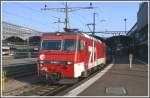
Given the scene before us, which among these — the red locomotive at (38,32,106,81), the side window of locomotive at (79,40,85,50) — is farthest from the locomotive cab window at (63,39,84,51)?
the side window of locomotive at (79,40,85,50)

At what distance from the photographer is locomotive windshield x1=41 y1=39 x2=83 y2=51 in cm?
1992

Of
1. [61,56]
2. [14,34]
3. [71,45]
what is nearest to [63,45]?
[71,45]

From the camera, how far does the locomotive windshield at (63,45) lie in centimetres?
1992

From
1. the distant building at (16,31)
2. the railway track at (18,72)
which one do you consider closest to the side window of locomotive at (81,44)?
the railway track at (18,72)

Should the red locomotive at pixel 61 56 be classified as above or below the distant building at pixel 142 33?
below

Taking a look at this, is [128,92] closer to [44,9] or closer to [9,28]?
[44,9]

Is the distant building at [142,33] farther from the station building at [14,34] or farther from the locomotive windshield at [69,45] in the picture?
the locomotive windshield at [69,45]

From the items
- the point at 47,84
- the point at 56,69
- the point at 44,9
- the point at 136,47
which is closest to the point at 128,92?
the point at 56,69

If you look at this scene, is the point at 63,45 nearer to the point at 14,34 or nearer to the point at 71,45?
the point at 71,45

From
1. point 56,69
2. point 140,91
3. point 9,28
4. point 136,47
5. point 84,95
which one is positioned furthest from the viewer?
point 136,47

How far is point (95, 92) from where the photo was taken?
49.5 ft

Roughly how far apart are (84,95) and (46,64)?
5688 mm

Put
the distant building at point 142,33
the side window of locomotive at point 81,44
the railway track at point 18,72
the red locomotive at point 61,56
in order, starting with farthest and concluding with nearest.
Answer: the distant building at point 142,33 < the railway track at point 18,72 < the side window of locomotive at point 81,44 < the red locomotive at point 61,56

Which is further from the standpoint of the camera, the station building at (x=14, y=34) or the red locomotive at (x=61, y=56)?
the station building at (x=14, y=34)
